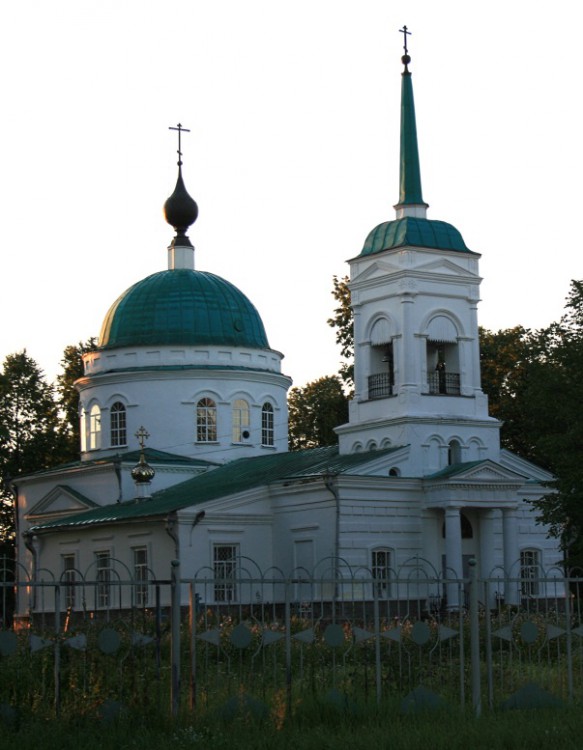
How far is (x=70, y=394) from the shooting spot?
57.2 meters

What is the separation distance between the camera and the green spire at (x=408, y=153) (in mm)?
38312

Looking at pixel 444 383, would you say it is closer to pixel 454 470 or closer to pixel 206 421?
pixel 454 470

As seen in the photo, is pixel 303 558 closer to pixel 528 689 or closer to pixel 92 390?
pixel 92 390

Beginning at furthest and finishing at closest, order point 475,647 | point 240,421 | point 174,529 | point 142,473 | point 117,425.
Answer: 1. point 117,425
2. point 240,421
3. point 142,473
4. point 174,529
5. point 475,647

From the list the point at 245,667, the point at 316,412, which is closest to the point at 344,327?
the point at 316,412

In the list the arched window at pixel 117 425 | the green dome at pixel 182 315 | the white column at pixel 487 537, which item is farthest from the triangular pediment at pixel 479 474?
the arched window at pixel 117 425

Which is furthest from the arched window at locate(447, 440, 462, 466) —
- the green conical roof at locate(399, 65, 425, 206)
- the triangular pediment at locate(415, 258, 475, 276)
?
the green conical roof at locate(399, 65, 425, 206)

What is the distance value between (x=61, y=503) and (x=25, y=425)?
11.7m

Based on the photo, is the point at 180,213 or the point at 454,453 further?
the point at 180,213

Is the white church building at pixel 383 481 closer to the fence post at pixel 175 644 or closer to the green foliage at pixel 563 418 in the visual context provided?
the green foliage at pixel 563 418

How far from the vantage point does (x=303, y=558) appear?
3681 cm

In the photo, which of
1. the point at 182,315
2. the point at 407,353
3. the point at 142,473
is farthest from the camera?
the point at 182,315

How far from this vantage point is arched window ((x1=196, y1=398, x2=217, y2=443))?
4541 centimetres

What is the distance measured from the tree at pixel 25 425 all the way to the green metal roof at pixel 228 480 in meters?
9.27
